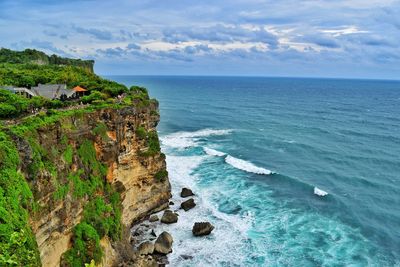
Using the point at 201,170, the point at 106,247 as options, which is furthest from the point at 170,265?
the point at 201,170

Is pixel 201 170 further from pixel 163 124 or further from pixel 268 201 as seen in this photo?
pixel 163 124

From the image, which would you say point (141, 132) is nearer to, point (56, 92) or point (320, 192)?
point (56, 92)

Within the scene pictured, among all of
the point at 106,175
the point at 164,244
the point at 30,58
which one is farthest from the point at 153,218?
the point at 30,58

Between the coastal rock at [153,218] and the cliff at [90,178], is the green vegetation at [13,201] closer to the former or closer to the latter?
the cliff at [90,178]

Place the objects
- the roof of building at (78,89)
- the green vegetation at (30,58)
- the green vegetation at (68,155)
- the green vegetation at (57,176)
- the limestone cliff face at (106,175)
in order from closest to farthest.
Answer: the green vegetation at (57,176) < the limestone cliff face at (106,175) < the green vegetation at (68,155) < the roof of building at (78,89) < the green vegetation at (30,58)

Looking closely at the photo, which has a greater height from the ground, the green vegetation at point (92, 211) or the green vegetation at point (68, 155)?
the green vegetation at point (68, 155)

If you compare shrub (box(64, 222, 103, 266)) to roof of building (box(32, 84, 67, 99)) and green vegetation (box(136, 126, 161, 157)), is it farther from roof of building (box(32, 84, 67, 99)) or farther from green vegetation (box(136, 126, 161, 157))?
roof of building (box(32, 84, 67, 99))

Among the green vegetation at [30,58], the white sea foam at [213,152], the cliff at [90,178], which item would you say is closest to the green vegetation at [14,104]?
the cliff at [90,178]

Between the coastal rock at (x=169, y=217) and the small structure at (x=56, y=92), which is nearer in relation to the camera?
the coastal rock at (x=169, y=217)
